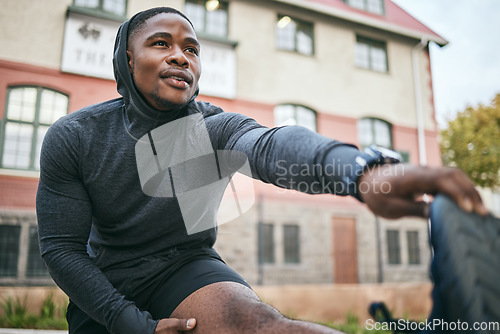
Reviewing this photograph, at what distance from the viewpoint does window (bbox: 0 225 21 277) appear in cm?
754

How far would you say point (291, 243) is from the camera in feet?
33.8

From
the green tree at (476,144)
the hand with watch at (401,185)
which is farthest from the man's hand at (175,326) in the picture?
the green tree at (476,144)

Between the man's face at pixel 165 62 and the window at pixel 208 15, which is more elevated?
the window at pixel 208 15

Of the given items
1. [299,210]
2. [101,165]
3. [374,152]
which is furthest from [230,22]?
[374,152]

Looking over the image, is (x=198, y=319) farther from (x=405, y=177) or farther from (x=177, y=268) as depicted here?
(x=405, y=177)

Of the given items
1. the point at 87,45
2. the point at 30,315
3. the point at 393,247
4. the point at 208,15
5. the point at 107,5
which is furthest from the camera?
the point at 393,247

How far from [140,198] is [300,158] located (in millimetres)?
795

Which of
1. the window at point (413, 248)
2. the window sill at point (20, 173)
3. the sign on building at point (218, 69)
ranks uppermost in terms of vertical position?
the sign on building at point (218, 69)

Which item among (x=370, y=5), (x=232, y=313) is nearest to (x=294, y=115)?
(x=370, y=5)

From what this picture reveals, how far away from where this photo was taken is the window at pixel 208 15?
10352 mm

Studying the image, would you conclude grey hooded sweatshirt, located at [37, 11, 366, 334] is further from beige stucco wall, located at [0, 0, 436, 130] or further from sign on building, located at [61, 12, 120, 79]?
beige stucco wall, located at [0, 0, 436, 130]

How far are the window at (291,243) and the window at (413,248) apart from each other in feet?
12.7

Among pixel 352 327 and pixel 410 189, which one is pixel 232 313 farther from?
pixel 352 327

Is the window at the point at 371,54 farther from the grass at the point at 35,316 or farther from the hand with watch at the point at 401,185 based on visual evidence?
the hand with watch at the point at 401,185
